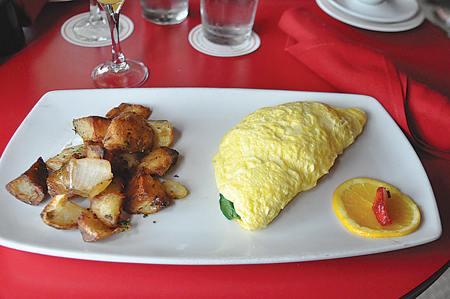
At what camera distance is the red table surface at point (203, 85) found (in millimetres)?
1114

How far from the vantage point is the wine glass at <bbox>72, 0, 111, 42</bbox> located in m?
2.27

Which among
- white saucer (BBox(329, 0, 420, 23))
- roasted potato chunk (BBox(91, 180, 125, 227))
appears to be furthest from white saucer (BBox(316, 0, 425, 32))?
roasted potato chunk (BBox(91, 180, 125, 227))

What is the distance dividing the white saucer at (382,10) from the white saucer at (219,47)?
68 centimetres

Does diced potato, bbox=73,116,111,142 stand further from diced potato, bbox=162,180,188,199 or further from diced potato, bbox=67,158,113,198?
diced potato, bbox=162,180,188,199

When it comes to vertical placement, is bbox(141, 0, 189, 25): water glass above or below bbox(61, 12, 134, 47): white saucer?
above

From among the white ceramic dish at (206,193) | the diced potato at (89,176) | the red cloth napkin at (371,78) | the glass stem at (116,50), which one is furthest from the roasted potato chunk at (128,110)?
the red cloth napkin at (371,78)

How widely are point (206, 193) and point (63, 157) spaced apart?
1.83 feet

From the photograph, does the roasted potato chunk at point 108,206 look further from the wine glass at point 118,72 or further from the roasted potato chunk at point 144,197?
the wine glass at point 118,72

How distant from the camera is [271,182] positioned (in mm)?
1269

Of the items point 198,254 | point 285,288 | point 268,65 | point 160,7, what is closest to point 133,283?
point 198,254

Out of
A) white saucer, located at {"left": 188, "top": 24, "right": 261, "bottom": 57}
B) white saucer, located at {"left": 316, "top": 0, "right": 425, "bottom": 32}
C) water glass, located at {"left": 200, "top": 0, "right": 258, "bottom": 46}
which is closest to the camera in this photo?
water glass, located at {"left": 200, "top": 0, "right": 258, "bottom": 46}

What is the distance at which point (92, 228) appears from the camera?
1085mm

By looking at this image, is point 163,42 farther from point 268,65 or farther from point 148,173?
point 148,173

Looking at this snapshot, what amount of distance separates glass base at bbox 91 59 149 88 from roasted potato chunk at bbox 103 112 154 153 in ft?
2.06
